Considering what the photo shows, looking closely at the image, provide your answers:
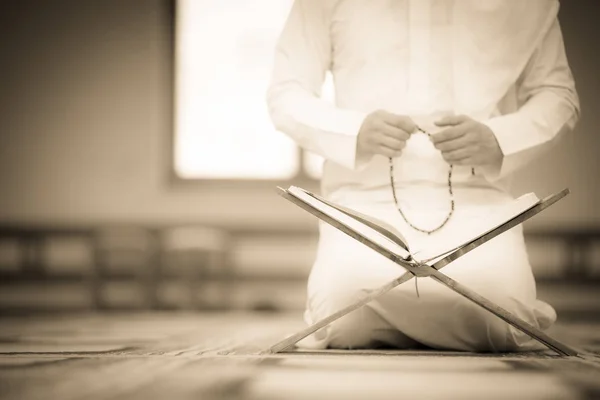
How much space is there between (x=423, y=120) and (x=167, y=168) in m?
3.33

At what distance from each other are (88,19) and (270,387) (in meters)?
4.43

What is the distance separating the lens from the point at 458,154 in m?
1.50

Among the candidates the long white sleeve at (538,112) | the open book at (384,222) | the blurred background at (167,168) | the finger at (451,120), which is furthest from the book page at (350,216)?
the blurred background at (167,168)

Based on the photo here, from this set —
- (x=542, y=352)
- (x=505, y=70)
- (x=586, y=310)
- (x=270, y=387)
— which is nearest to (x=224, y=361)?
(x=270, y=387)

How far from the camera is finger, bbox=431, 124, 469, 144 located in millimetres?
1455

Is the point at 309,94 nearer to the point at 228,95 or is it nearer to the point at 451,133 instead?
the point at 451,133

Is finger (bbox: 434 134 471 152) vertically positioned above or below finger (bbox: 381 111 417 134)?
below

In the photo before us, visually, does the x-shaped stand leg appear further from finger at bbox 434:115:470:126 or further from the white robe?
finger at bbox 434:115:470:126

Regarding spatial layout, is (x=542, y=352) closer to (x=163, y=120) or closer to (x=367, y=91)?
(x=367, y=91)

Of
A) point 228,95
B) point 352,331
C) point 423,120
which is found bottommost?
point 352,331

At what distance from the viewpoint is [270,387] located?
1.00 m

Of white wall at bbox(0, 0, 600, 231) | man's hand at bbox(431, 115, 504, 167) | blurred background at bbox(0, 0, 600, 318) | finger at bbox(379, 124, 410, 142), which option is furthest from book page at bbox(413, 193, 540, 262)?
white wall at bbox(0, 0, 600, 231)

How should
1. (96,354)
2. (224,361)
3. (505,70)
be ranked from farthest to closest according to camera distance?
(505,70) < (96,354) < (224,361)

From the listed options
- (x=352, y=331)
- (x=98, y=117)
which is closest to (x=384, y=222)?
(x=352, y=331)
